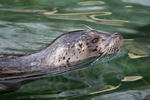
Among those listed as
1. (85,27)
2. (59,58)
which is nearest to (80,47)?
(59,58)

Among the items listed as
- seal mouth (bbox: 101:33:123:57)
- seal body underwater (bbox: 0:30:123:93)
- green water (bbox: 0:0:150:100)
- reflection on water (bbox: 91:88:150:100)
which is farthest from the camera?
seal mouth (bbox: 101:33:123:57)

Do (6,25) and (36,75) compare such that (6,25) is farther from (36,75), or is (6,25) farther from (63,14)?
(36,75)

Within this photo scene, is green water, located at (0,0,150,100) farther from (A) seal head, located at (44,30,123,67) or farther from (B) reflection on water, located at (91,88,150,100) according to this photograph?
(A) seal head, located at (44,30,123,67)

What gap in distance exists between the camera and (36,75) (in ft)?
20.0

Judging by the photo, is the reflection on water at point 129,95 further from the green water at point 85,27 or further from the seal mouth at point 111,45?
the seal mouth at point 111,45

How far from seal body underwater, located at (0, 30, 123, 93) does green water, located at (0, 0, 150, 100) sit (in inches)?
8.5

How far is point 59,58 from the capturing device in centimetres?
649

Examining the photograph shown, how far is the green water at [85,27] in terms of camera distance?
5367 mm

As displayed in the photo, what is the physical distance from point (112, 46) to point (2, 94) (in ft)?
6.63

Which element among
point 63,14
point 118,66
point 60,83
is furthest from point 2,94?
point 63,14

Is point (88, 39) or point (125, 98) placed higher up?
point (88, 39)

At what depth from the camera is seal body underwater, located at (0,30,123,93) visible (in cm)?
608

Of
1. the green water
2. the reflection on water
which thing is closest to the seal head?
the green water

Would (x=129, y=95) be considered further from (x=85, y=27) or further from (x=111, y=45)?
(x=85, y=27)
